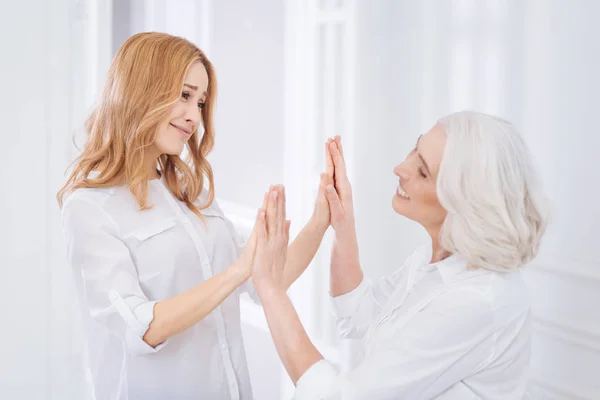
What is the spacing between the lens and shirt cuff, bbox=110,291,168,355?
1.78 meters

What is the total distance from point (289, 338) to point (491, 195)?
528 mm

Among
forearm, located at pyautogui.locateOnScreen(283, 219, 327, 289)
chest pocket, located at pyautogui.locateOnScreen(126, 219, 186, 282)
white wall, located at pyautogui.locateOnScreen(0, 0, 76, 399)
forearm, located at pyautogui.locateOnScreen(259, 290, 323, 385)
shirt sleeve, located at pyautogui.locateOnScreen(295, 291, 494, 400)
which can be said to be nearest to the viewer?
shirt sleeve, located at pyautogui.locateOnScreen(295, 291, 494, 400)

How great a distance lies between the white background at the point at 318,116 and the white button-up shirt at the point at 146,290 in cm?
71

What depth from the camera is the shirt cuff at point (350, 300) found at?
1.97m

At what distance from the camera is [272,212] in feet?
5.90

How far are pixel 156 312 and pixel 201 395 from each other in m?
0.33

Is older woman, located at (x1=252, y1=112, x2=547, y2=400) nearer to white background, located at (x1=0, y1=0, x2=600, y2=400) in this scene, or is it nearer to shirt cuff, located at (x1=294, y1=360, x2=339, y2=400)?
shirt cuff, located at (x1=294, y1=360, x2=339, y2=400)

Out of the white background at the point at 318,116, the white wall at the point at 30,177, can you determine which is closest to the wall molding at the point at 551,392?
the white background at the point at 318,116

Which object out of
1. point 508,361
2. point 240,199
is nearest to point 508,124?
point 508,361

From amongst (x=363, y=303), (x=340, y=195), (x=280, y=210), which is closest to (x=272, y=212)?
(x=280, y=210)

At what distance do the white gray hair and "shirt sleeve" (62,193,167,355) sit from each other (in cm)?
76

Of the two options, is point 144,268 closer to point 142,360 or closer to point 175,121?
point 142,360

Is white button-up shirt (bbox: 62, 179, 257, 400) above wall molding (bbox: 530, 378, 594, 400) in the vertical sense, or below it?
above

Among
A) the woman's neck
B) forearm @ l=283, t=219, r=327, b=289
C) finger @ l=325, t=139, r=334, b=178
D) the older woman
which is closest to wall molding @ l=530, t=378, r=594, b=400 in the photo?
the older woman
